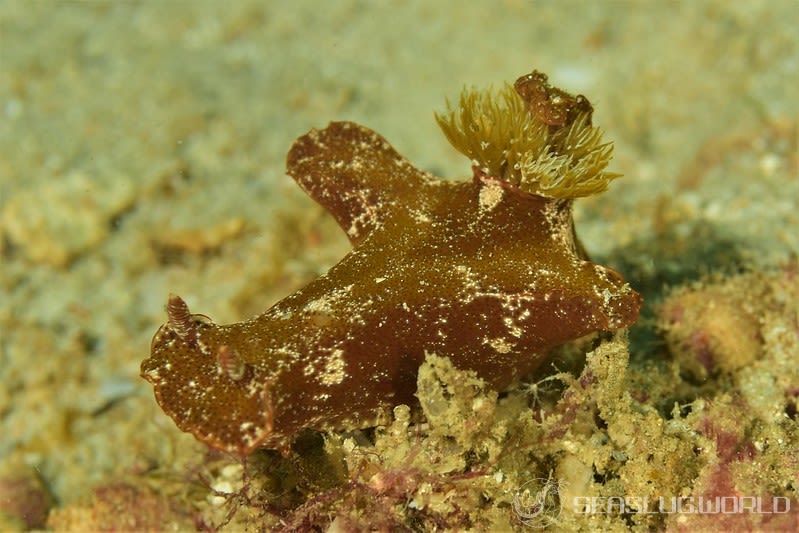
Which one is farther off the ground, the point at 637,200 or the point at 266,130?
the point at 266,130

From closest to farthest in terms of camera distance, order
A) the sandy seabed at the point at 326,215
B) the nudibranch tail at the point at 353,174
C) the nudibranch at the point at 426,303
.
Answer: the nudibranch at the point at 426,303, the sandy seabed at the point at 326,215, the nudibranch tail at the point at 353,174

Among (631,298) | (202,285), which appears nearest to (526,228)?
(631,298)

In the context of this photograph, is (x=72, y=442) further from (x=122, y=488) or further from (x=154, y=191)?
(x=154, y=191)

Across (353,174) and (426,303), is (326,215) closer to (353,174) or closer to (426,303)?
(353,174)

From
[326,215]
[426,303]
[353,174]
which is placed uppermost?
[326,215]

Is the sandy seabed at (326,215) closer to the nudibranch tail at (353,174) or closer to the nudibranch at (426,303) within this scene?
the nudibranch at (426,303)

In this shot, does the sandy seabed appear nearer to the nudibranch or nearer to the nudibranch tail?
the nudibranch

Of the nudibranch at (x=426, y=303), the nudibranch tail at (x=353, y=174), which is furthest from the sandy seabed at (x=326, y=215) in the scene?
the nudibranch tail at (x=353, y=174)

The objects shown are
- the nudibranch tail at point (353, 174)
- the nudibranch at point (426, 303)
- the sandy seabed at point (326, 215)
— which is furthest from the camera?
the nudibranch tail at point (353, 174)

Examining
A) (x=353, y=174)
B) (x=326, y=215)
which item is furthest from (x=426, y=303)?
(x=326, y=215)
